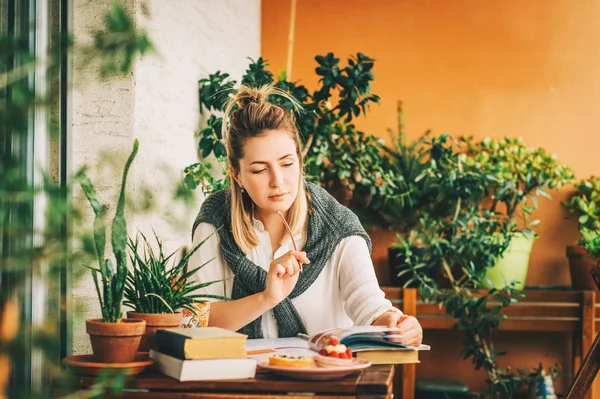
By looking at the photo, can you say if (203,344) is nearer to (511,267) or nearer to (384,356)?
(384,356)

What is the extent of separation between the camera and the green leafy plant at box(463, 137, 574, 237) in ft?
12.8

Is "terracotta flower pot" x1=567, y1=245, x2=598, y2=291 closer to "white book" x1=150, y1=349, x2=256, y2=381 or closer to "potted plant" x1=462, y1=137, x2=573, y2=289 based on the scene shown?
"potted plant" x1=462, y1=137, x2=573, y2=289

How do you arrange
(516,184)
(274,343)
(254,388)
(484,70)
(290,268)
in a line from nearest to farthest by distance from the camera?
(254,388) < (290,268) < (274,343) < (516,184) < (484,70)

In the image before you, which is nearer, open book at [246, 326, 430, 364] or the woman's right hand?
open book at [246, 326, 430, 364]

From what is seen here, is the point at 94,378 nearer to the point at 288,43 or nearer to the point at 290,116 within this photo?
the point at 290,116

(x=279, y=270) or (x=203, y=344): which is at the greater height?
(x=279, y=270)

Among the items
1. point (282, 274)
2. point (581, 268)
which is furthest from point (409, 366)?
point (282, 274)

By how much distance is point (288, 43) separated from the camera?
4.34 metres

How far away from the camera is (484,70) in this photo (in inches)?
167

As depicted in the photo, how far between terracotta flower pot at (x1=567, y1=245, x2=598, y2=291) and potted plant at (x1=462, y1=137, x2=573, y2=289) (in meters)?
0.22

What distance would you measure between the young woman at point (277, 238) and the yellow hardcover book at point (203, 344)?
614mm

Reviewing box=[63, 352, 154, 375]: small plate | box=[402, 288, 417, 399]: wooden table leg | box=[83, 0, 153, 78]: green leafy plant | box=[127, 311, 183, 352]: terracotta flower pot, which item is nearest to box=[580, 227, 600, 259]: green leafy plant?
box=[402, 288, 417, 399]: wooden table leg

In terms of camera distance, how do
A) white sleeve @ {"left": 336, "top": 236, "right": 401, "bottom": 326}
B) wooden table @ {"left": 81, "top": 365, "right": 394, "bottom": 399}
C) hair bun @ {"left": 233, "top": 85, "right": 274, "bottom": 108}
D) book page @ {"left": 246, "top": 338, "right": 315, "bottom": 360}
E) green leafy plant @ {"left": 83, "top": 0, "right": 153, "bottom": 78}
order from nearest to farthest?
1. green leafy plant @ {"left": 83, "top": 0, "right": 153, "bottom": 78}
2. wooden table @ {"left": 81, "top": 365, "right": 394, "bottom": 399}
3. book page @ {"left": 246, "top": 338, "right": 315, "bottom": 360}
4. white sleeve @ {"left": 336, "top": 236, "right": 401, "bottom": 326}
5. hair bun @ {"left": 233, "top": 85, "right": 274, "bottom": 108}

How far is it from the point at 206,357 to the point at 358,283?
85 centimetres
